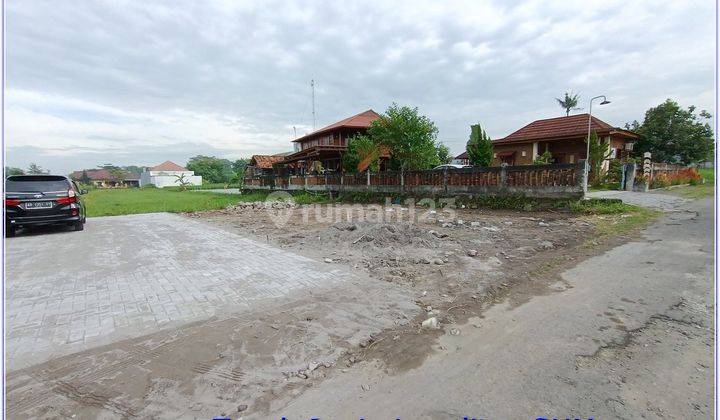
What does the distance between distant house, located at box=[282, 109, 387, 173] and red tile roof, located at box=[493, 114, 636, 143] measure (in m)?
11.0

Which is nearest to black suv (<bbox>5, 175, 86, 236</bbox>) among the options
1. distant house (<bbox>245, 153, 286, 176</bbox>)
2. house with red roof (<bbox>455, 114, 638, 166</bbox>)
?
house with red roof (<bbox>455, 114, 638, 166</bbox>)

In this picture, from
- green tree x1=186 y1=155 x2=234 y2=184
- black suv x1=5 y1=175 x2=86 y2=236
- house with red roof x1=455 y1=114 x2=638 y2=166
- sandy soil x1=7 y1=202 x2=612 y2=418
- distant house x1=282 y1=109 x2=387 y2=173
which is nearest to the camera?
sandy soil x1=7 y1=202 x2=612 y2=418

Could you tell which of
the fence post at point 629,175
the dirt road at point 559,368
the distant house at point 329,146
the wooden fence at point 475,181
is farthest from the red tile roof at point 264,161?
the dirt road at point 559,368

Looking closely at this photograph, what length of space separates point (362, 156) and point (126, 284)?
16691mm

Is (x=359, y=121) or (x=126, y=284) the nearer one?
(x=126, y=284)

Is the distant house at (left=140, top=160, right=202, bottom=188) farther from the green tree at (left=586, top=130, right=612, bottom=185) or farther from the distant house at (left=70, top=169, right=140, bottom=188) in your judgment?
the green tree at (left=586, top=130, right=612, bottom=185)

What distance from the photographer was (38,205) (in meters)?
8.00

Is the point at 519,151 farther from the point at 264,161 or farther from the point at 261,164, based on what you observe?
the point at 264,161

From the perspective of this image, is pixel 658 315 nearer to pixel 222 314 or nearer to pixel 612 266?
pixel 612 266

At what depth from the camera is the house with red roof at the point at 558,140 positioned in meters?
20.4

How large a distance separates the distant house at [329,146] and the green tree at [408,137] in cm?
486

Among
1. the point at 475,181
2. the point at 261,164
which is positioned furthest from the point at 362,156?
the point at 261,164

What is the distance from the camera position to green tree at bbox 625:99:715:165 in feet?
76.0

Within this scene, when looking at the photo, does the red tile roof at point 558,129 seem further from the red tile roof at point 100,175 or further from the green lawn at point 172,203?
the red tile roof at point 100,175
